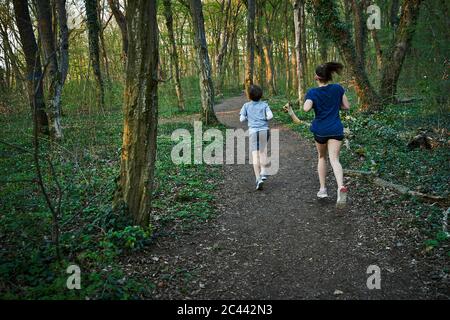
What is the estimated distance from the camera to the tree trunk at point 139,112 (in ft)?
15.3

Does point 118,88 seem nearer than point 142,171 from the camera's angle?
No

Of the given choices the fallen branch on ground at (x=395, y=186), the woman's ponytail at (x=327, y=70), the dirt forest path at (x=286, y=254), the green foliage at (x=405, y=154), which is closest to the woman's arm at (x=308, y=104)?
the woman's ponytail at (x=327, y=70)

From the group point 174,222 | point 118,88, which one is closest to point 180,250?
point 174,222

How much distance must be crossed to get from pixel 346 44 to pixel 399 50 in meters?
2.06

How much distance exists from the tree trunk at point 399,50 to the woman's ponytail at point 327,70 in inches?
306

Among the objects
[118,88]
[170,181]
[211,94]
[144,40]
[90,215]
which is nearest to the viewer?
[144,40]

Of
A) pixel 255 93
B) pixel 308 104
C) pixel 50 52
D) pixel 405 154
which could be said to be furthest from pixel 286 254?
pixel 50 52

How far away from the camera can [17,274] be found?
3854 millimetres

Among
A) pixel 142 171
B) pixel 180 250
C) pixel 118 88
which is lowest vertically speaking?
pixel 180 250

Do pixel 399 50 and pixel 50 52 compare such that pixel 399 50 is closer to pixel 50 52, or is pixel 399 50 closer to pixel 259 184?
pixel 259 184

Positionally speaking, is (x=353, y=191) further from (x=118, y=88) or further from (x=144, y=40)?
(x=118, y=88)

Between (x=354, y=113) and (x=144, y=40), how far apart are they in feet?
34.9

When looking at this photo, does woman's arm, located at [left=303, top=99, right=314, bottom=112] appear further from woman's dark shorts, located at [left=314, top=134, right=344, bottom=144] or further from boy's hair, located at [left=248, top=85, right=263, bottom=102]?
boy's hair, located at [left=248, top=85, right=263, bottom=102]

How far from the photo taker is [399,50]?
42.4 feet
